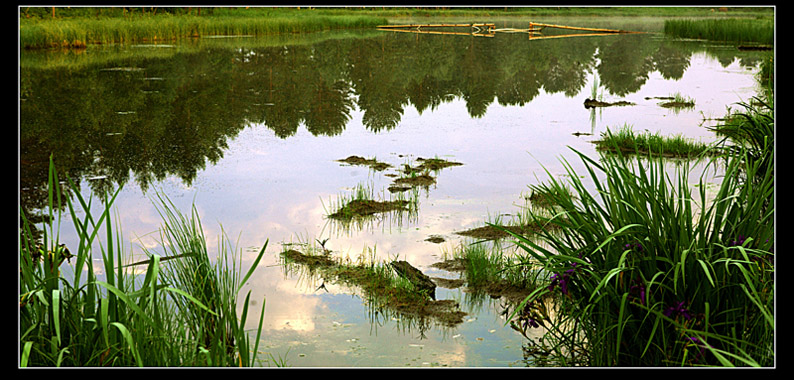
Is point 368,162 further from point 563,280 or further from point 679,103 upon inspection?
point 679,103

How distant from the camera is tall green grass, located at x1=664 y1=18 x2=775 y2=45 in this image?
2669cm

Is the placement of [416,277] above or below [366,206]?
below

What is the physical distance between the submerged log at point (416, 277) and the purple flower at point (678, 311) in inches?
75.4

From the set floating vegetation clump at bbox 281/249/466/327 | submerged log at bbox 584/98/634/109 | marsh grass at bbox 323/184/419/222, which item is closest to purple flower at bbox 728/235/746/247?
floating vegetation clump at bbox 281/249/466/327

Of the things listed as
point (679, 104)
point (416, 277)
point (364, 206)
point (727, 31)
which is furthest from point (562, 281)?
point (727, 31)

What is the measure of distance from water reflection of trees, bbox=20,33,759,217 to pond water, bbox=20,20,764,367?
7 cm

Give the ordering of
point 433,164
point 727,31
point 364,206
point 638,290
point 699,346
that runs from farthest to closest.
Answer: point 727,31 < point 433,164 < point 364,206 < point 638,290 < point 699,346

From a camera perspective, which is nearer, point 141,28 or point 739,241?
point 739,241

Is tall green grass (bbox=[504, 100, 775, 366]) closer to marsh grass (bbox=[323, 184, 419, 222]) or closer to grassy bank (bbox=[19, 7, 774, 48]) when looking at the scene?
marsh grass (bbox=[323, 184, 419, 222])

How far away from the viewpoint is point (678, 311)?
2.94 metres

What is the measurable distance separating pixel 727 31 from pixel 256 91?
21276mm

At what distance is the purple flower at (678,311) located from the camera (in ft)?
9.56

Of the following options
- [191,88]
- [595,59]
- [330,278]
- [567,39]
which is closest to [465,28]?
[567,39]

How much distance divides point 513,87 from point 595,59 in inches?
288
